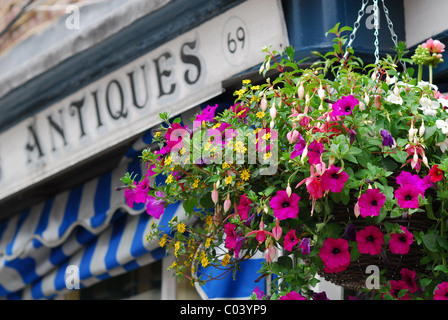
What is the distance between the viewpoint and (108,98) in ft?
11.4

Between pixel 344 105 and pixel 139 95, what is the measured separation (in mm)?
1873

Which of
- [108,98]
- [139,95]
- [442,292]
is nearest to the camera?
[442,292]

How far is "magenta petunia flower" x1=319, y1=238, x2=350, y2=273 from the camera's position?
61.1 inches

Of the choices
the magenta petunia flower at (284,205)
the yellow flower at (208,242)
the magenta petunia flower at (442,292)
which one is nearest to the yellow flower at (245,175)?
the magenta petunia flower at (284,205)

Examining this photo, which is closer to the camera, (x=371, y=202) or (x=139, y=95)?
(x=371, y=202)

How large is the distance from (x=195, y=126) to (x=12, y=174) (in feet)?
7.48

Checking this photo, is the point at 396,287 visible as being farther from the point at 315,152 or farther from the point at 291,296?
the point at 315,152

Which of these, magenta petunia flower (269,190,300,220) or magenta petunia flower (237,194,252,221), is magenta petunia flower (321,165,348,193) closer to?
magenta petunia flower (269,190,300,220)

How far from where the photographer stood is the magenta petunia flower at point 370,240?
1.54m

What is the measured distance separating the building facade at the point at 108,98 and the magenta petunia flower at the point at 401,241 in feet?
4.09

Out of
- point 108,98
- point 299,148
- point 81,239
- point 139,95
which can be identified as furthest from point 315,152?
point 81,239

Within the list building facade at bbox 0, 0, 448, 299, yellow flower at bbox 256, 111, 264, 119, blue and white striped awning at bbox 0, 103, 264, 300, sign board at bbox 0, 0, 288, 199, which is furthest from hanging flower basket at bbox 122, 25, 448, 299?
blue and white striped awning at bbox 0, 103, 264, 300

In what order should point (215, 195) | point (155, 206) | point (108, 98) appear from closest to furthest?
point (215, 195), point (155, 206), point (108, 98)

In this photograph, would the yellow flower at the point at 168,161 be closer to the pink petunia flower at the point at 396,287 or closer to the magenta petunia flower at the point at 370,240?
the magenta petunia flower at the point at 370,240
